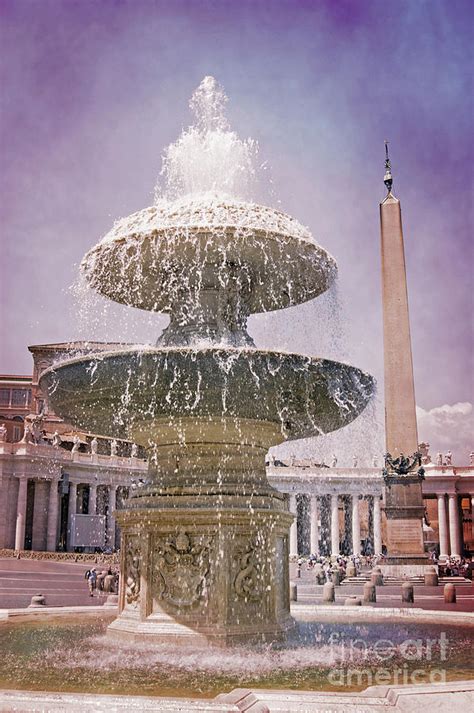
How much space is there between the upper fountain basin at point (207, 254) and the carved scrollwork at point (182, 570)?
3.17 meters

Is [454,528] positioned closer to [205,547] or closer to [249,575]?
[249,575]

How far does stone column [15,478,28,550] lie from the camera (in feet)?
196

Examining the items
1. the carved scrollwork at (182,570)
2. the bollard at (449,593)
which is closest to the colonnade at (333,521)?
the bollard at (449,593)

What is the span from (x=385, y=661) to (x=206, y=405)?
3.36m

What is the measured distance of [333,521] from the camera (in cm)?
8025

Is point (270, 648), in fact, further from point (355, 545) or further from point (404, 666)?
point (355, 545)

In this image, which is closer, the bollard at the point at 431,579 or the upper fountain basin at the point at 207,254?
the upper fountain basin at the point at 207,254

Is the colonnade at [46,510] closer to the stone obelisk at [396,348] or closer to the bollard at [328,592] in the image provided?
the stone obelisk at [396,348]

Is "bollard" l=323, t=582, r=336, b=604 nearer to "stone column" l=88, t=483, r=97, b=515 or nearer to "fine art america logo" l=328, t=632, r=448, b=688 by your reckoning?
"fine art america logo" l=328, t=632, r=448, b=688

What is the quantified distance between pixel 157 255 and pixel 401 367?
2150 cm

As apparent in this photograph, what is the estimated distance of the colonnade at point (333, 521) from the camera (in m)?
79.2

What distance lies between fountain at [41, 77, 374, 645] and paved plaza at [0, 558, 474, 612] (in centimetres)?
1225

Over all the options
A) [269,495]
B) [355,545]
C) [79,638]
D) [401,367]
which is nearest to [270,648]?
[269,495]

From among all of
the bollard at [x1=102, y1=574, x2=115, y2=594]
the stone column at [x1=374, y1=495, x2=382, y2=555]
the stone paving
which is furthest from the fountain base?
the stone column at [x1=374, y1=495, x2=382, y2=555]
